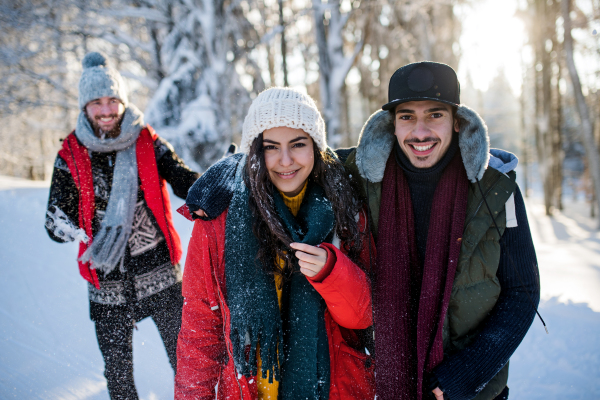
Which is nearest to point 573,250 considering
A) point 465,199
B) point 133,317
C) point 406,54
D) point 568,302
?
point 568,302

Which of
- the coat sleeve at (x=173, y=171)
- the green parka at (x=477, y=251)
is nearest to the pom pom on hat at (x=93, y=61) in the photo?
the coat sleeve at (x=173, y=171)

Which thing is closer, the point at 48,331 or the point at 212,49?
the point at 48,331

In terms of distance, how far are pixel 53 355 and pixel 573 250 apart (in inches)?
350

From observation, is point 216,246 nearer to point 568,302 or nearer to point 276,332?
point 276,332

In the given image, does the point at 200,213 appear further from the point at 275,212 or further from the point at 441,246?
the point at 441,246

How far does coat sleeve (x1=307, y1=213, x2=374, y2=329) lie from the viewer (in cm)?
142

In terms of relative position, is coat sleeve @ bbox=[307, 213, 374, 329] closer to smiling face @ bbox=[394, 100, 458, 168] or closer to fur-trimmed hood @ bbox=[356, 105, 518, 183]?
fur-trimmed hood @ bbox=[356, 105, 518, 183]

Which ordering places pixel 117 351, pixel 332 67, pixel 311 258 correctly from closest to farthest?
pixel 311 258 < pixel 117 351 < pixel 332 67

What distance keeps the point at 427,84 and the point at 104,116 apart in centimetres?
201

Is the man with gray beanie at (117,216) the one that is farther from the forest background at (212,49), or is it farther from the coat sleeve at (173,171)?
the forest background at (212,49)

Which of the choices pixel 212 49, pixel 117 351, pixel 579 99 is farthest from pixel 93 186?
pixel 579 99

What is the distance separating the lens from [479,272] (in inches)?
61.1

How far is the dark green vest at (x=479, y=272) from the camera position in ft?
5.06

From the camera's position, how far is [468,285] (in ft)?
5.13
